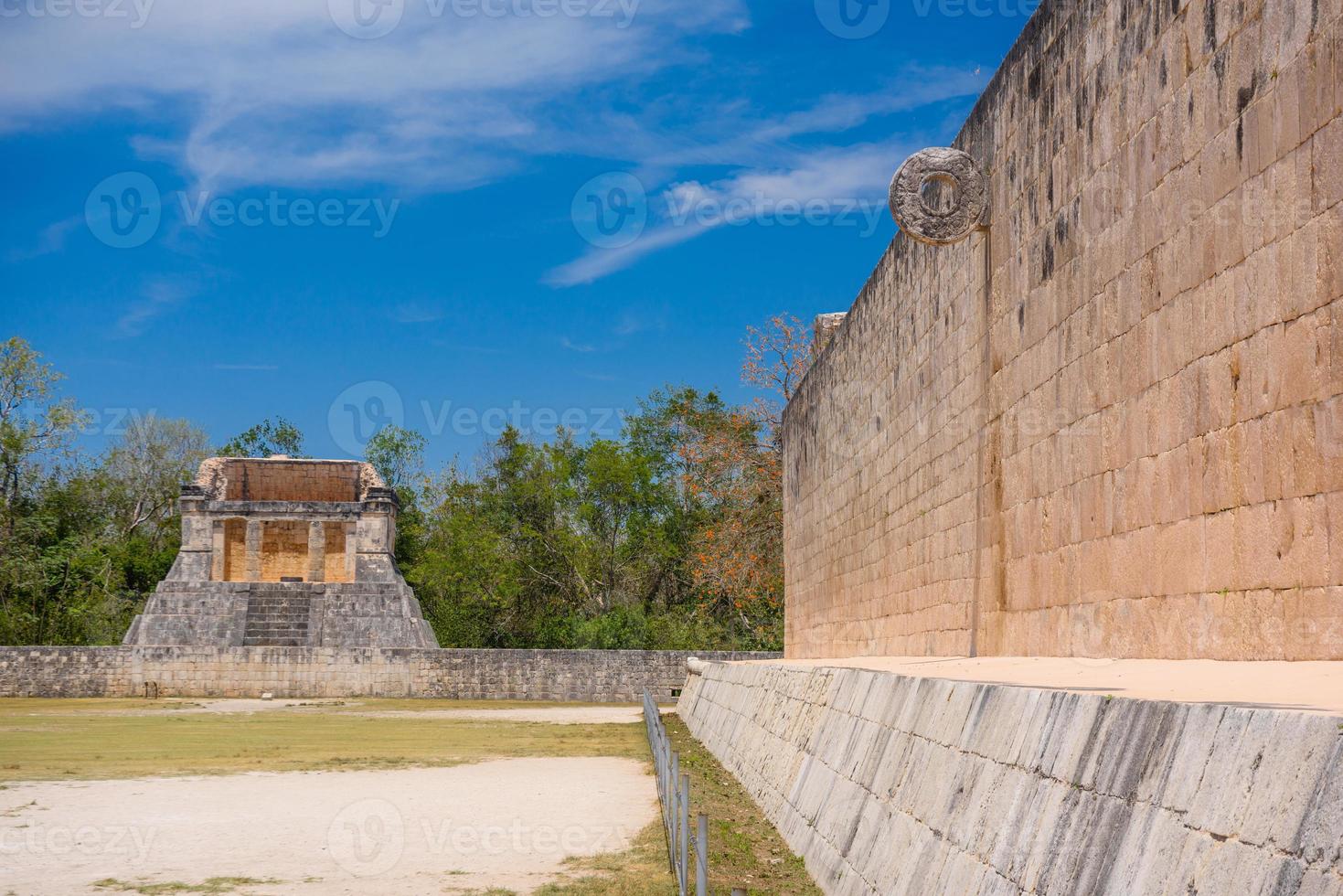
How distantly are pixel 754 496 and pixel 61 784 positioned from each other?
1810cm

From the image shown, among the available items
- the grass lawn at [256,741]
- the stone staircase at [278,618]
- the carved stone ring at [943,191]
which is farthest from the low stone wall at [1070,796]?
the stone staircase at [278,618]

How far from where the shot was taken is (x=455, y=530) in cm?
3738

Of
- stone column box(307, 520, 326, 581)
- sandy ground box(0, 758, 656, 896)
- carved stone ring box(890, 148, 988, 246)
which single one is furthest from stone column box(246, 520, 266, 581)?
carved stone ring box(890, 148, 988, 246)

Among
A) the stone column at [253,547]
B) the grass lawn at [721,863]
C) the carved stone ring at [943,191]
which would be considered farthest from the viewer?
the stone column at [253,547]

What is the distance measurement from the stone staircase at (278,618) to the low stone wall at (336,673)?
117 inches

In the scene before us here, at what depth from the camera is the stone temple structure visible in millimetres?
29562

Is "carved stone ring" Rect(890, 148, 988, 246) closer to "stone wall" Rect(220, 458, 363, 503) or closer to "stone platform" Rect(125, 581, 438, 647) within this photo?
"stone platform" Rect(125, 581, 438, 647)

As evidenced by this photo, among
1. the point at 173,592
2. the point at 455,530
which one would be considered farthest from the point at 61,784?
the point at 455,530

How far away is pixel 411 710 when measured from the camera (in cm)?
2259

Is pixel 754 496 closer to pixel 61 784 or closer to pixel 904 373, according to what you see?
pixel 904 373

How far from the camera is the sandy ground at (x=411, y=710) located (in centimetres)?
2062

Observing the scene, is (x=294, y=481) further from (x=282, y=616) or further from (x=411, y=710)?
(x=411, y=710)

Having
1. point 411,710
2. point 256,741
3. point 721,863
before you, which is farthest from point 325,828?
point 411,710

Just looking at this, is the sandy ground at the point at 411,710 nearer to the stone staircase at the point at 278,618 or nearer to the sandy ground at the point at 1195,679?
the stone staircase at the point at 278,618
